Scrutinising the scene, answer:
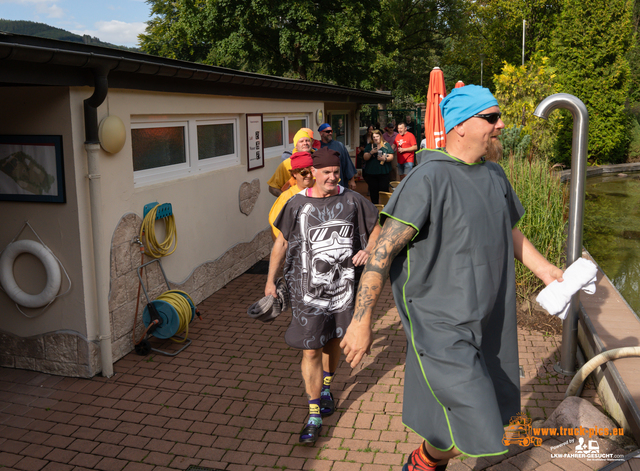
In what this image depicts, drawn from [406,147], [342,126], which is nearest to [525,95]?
[342,126]

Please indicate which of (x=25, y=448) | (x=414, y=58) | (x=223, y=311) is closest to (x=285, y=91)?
(x=223, y=311)

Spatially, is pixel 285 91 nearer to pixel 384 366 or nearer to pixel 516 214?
pixel 384 366

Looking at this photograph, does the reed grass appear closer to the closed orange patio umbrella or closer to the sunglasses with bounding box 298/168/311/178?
the closed orange patio umbrella

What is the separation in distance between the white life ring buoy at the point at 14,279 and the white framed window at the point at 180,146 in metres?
1.22

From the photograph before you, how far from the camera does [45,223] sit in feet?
15.4

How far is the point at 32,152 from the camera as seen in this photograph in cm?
460

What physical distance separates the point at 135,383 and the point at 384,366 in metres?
2.14

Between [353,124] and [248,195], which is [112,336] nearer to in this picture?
[248,195]

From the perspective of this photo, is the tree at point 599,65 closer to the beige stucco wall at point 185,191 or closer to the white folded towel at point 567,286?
the beige stucco wall at point 185,191

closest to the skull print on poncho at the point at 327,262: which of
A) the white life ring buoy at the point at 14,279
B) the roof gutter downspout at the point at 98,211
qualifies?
the roof gutter downspout at the point at 98,211

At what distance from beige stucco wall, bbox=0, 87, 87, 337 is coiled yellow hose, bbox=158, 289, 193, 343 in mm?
866

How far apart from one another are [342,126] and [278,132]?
6733mm

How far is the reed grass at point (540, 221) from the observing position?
612 cm

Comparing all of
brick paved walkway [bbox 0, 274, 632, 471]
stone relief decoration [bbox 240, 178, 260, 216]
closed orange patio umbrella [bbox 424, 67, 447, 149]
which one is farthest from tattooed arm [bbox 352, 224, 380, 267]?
stone relief decoration [bbox 240, 178, 260, 216]
